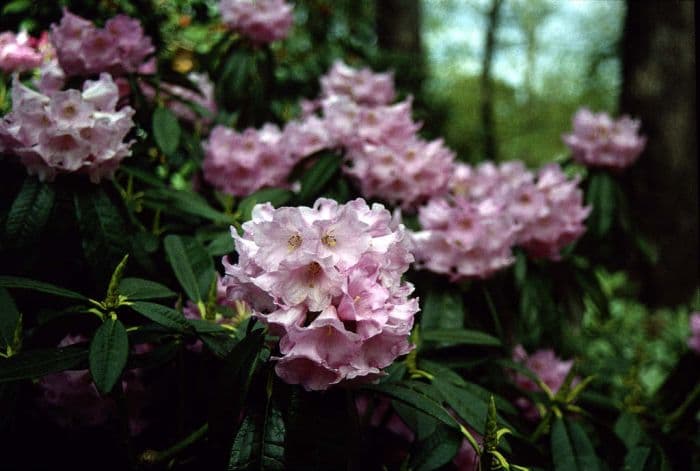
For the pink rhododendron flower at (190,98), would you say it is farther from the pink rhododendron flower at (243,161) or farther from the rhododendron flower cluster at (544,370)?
the rhododendron flower cluster at (544,370)

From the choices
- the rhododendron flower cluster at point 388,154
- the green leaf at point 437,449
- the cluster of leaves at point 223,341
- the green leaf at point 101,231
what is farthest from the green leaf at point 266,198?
the green leaf at point 437,449

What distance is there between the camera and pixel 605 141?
207 centimetres

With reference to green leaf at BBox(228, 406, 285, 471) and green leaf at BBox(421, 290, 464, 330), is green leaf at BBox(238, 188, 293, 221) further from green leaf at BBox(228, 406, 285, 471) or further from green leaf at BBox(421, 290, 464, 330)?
green leaf at BBox(228, 406, 285, 471)

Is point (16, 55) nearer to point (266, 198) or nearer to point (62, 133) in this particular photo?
point (62, 133)

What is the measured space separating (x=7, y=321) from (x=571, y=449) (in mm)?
1013

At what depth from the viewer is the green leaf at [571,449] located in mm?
1155

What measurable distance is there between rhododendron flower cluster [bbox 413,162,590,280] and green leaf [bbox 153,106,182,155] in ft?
2.03

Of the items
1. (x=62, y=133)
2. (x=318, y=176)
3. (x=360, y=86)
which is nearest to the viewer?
(x=62, y=133)

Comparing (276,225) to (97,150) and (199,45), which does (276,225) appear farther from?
(199,45)

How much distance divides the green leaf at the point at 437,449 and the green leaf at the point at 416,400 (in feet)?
0.35

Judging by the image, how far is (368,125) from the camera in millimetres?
1675

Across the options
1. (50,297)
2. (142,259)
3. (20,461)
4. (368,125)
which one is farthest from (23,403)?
(368,125)

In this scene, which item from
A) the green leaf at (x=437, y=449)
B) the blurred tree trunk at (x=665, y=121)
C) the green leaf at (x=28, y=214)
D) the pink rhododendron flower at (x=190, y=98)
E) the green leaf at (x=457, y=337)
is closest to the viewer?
the green leaf at (x=437, y=449)

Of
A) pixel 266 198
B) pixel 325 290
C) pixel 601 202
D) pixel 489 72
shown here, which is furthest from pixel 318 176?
pixel 489 72
